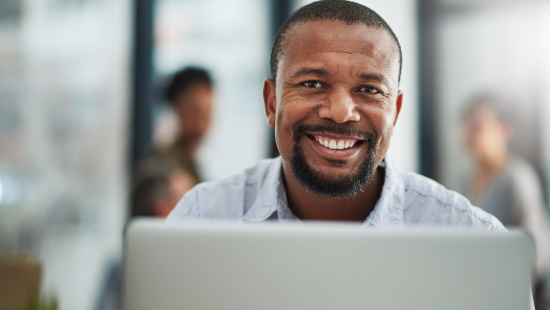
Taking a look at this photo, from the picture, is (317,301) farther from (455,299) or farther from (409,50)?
(409,50)

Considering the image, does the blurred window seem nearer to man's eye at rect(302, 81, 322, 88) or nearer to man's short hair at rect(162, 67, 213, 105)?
man's short hair at rect(162, 67, 213, 105)

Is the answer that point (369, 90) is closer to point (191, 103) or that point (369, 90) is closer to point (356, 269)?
point (356, 269)

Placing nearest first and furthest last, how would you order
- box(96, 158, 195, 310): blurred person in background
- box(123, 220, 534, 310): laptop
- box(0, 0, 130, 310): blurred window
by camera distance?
box(123, 220, 534, 310): laptop < box(96, 158, 195, 310): blurred person in background < box(0, 0, 130, 310): blurred window

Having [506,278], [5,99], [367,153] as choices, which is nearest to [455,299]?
[506,278]

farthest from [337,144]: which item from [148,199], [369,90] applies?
[148,199]

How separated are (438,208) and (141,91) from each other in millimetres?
3023

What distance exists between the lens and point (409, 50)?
13.9 ft

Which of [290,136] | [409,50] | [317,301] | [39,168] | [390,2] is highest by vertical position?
[390,2]

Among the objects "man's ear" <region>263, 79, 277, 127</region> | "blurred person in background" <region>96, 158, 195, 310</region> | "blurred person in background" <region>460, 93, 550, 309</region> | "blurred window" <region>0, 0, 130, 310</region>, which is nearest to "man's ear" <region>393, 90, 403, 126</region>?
"man's ear" <region>263, 79, 277, 127</region>

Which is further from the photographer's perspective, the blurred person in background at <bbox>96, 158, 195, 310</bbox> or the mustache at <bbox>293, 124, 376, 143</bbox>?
the blurred person in background at <bbox>96, 158, 195, 310</bbox>

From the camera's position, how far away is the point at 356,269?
71cm

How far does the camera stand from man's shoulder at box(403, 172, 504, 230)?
4.08 ft

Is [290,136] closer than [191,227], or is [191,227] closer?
[191,227]

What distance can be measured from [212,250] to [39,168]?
3.07 meters
